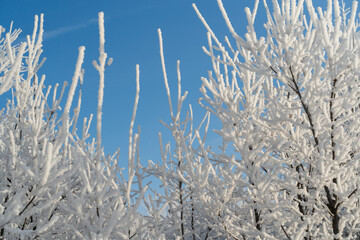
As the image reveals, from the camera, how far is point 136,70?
2.28 m

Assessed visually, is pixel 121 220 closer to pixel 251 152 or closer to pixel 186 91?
pixel 251 152

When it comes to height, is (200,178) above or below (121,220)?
above

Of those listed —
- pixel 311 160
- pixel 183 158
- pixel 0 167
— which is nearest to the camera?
pixel 311 160

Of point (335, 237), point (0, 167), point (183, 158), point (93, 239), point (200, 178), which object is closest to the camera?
point (93, 239)

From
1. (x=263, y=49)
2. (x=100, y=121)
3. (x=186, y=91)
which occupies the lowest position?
(x=100, y=121)

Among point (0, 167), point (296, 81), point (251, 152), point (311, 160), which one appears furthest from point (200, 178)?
point (0, 167)

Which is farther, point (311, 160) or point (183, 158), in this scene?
point (183, 158)

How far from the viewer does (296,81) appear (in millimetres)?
2914

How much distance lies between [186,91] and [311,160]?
6.21 ft

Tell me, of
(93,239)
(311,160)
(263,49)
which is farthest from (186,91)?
(93,239)

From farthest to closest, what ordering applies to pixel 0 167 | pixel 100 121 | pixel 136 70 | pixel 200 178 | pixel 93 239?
pixel 0 167, pixel 200 178, pixel 136 70, pixel 100 121, pixel 93 239

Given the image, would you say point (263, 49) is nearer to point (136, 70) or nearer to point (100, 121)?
point (136, 70)

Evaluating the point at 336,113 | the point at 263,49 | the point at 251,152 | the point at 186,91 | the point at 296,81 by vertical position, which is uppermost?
the point at 186,91

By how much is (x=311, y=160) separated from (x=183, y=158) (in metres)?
2.30
